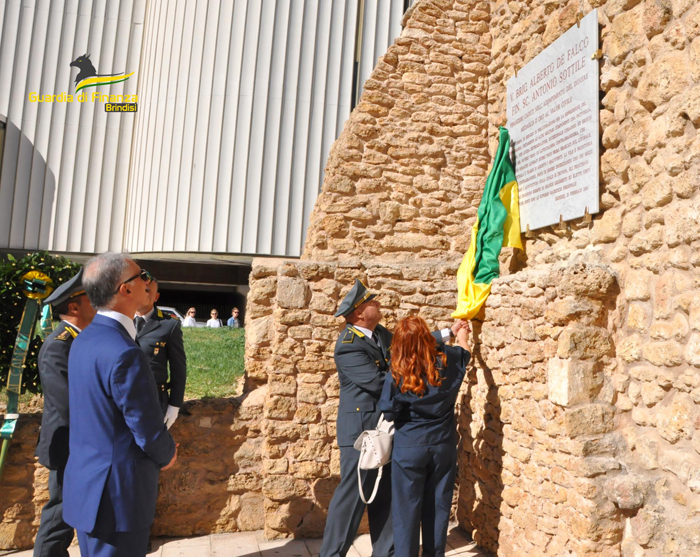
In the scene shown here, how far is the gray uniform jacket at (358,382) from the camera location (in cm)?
395

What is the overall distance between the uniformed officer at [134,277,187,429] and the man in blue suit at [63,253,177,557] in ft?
4.82

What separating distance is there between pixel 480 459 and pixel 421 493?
1.12m

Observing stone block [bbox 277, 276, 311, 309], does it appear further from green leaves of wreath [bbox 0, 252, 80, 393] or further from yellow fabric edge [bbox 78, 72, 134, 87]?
yellow fabric edge [bbox 78, 72, 134, 87]

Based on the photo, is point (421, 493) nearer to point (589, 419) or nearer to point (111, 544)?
point (589, 419)

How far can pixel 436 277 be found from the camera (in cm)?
507

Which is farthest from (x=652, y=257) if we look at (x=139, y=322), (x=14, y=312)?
(x=14, y=312)

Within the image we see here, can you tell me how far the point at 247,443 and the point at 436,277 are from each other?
2099 millimetres

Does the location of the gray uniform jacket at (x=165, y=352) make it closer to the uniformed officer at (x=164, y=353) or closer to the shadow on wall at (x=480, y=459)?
the uniformed officer at (x=164, y=353)

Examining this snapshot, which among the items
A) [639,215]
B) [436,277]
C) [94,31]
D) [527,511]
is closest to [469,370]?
[436,277]

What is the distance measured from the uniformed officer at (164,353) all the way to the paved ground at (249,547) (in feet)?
3.58

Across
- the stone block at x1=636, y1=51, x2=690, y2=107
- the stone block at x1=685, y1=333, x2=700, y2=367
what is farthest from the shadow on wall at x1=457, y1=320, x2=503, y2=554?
the stone block at x1=636, y1=51, x2=690, y2=107

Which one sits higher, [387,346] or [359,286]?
[359,286]

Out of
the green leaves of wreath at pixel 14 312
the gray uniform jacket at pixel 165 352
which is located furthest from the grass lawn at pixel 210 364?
the gray uniform jacket at pixel 165 352

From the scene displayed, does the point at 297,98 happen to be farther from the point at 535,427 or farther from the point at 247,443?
the point at 535,427
